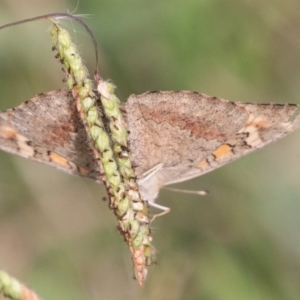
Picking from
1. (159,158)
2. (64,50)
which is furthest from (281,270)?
(64,50)

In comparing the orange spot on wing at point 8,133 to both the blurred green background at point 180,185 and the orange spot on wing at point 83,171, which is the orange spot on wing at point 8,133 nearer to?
the orange spot on wing at point 83,171

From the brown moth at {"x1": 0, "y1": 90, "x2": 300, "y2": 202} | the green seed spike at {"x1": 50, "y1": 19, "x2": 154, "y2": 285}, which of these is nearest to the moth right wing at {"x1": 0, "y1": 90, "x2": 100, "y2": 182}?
the brown moth at {"x1": 0, "y1": 90, "x2": 300, "y2": 202}

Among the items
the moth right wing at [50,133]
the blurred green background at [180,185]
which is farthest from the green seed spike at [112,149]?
the blurred green background at [180,185]

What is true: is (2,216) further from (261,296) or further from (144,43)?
(261,296)

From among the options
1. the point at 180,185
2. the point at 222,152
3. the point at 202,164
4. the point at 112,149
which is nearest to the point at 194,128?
the point at 222,152

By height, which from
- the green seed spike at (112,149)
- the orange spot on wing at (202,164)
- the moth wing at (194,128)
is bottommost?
the green seed spike at (112,149)

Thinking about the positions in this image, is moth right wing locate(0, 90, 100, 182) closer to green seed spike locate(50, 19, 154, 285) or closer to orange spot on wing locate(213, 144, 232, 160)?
green seed spike locate(50, 19, 154, 285)
